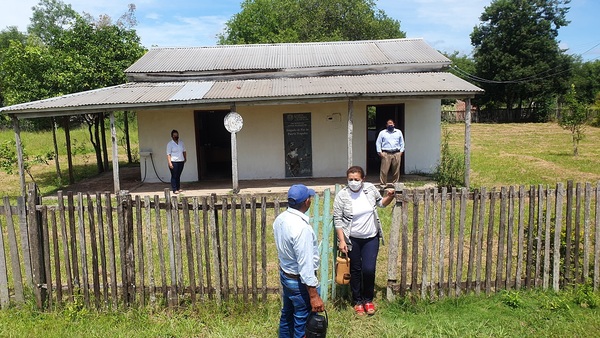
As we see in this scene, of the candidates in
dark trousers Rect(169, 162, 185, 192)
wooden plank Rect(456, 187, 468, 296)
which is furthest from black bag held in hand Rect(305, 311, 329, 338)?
dark trousers Rect(169, 162, 185, 192)

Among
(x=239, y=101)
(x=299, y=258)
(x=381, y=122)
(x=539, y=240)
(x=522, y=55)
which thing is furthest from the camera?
(x=522, y=55)

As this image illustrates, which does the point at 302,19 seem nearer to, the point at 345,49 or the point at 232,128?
the point at 345,49

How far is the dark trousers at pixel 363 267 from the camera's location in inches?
177

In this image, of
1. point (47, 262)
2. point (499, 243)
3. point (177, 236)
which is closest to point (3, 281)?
point (47, 262)

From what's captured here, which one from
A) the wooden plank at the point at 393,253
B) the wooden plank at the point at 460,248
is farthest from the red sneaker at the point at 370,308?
the wooden plank at the point at 460,248

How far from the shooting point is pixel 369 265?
4484 mm

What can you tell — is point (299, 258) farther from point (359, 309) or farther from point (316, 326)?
point (359, 309)

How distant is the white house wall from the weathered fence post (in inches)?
342

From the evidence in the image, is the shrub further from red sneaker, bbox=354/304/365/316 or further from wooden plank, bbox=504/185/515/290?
red sneaker, bbox=354/304/365/316

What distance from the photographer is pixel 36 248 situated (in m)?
4.64

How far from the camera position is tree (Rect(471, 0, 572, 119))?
3966cm

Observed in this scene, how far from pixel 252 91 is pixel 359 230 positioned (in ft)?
26.8

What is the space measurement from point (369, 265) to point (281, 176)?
914 centimetres

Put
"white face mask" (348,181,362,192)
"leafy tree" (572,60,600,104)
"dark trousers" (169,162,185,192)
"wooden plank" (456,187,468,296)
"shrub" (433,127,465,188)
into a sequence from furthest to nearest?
"leafy tree" (572,60,600,104)
"shrub" (433,127,465,188)
"dark trousers" (169,162,185,192)
"wooden plank" (456,187,468,296)
"white face mask" (348,181,362,192)
